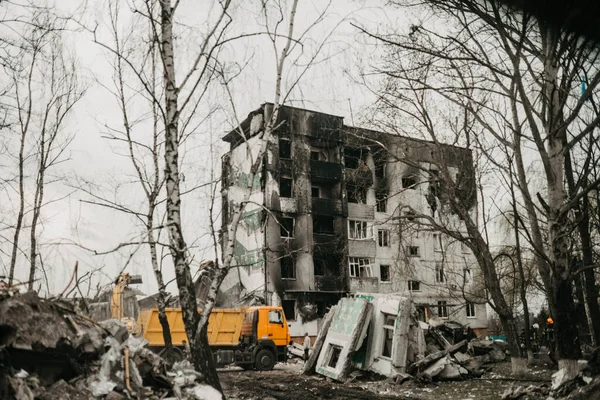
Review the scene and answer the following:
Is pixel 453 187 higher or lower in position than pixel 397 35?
lower

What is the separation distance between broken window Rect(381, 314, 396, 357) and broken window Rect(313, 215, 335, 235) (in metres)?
19.6

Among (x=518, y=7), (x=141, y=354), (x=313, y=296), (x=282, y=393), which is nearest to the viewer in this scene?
(x=518, y=7)

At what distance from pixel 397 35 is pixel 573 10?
8742 millimetres

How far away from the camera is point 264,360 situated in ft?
65.8

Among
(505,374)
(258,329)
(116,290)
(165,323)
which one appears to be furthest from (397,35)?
(116,290)

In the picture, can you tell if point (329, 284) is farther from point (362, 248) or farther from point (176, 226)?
point (176, 226)

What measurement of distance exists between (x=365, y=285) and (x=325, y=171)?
847 cm

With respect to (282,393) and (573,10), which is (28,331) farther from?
(282,393)

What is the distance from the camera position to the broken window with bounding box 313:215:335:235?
3712 cm

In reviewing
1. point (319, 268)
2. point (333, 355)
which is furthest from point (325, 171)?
point (333, 355)

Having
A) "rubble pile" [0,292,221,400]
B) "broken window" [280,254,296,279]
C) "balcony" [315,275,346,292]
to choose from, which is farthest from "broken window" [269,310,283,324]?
"rubble pile" [0,292,221,400]

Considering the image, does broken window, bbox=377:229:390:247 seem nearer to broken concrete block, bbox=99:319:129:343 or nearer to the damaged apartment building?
the damaged apartment building

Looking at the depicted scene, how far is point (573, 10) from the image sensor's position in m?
2.25

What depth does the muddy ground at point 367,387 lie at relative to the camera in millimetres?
12570
